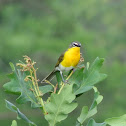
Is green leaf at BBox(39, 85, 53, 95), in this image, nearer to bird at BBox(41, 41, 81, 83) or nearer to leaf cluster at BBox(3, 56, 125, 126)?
leaf cluster at BBox(3, 56, 125, 126)

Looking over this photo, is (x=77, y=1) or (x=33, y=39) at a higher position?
(x=77, y=1)

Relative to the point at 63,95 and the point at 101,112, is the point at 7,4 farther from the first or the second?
the point at 63,95

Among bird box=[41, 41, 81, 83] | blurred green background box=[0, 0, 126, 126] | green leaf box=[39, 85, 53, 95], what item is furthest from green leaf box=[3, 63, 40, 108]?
blurred green background box=[0, 0, 126, 126]

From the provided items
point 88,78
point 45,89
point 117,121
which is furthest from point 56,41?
point 117,121

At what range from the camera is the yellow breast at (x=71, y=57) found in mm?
3322

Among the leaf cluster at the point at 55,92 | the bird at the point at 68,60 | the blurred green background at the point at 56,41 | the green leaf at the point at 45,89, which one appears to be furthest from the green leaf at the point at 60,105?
the blurred green background at the point at 56,41

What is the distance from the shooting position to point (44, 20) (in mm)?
27969

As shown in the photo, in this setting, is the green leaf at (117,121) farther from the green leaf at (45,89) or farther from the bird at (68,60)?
the bird at (68,60)

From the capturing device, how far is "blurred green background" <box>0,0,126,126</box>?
2039cm

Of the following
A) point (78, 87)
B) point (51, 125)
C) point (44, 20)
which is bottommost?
point (51, 125)

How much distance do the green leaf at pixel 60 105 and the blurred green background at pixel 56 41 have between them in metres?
14.3

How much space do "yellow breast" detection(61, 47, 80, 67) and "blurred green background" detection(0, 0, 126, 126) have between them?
12977 millimetres

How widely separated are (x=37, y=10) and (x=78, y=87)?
2656 centimetres

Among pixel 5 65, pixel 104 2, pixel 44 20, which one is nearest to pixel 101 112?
pixel 5 65
